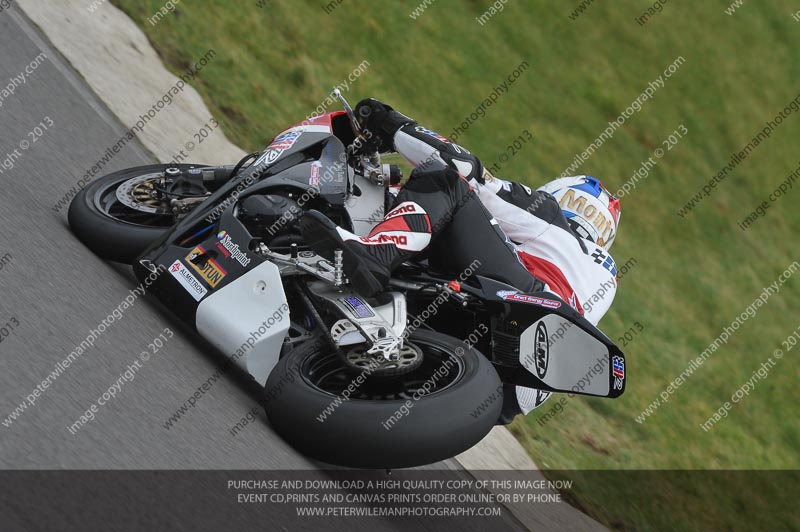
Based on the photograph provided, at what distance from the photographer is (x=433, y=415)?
4199 mm

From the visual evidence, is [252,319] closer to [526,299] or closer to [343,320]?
[343,320]

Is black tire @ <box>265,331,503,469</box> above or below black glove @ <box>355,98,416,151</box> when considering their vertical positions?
below

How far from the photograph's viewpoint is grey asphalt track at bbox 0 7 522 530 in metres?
3.83

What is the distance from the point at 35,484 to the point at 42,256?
2.02 meters

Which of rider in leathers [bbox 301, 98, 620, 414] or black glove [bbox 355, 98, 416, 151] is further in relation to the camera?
black glove [bbox 355, 98, 416, 151]

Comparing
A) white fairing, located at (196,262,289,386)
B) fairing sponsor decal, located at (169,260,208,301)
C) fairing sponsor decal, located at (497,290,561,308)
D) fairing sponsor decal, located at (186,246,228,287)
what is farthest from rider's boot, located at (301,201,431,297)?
fairing sponsor decal, located at (169,260,208,301)

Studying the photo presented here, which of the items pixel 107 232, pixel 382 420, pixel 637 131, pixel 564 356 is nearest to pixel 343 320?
pixel 382 420

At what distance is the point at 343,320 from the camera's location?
463 centimetres

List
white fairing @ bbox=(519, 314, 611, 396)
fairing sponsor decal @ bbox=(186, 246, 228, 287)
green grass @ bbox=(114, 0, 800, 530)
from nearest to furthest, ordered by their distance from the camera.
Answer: white fairing @ bbox=(519, 314, 611, 396)
fairing sponsor decal @ bbox=(186, 246, 228, 287)
green grass @ bbox=(114, 0, 800, 530)

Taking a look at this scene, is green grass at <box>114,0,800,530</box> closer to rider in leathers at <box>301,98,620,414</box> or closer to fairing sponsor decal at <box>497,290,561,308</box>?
rider in leathers at <box>301,98,620,414</box>

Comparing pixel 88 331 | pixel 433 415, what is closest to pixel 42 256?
pixel 88 331

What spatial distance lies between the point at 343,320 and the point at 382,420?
64cm

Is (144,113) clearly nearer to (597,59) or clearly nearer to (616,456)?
(616,456)

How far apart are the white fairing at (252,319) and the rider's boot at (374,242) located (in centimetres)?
35
